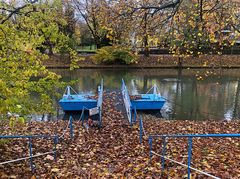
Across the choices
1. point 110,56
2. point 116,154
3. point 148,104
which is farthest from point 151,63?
point 116,154

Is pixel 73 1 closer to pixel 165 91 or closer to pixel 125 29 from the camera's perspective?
pixel 165 91

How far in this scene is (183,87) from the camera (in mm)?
22594

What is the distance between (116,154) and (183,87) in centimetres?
1668

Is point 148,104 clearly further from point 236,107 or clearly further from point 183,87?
point 183,87

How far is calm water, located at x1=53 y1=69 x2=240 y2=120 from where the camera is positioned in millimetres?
14992

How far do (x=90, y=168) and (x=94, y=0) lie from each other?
87.4 feet

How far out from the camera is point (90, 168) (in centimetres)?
589

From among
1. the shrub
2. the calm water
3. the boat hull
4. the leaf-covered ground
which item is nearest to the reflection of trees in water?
the calm water

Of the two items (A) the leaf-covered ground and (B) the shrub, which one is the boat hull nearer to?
(A) the leaf-covered ground

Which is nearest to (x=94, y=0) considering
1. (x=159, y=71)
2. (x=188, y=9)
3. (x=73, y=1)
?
(x=73, y=1)

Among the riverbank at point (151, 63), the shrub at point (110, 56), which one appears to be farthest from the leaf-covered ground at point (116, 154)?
the riverbank at point (151, 63)

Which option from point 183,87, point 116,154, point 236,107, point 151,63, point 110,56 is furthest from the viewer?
point 151,63

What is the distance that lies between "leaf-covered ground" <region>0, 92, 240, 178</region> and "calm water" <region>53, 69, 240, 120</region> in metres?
2.24

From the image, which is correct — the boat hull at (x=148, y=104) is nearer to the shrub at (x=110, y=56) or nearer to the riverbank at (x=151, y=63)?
the shrub at (x=110, y=56)
